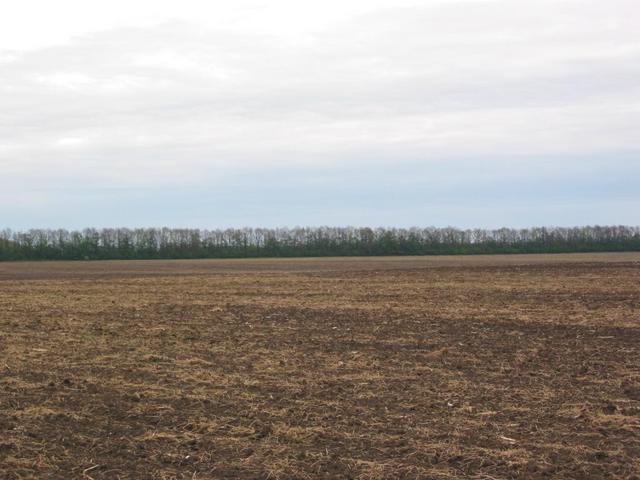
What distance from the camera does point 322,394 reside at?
10016mm

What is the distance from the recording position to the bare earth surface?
279 inches

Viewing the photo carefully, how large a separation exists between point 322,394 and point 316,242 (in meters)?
102

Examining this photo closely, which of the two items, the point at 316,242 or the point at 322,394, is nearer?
the point at 322,394

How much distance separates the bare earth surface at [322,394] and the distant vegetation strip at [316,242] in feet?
277

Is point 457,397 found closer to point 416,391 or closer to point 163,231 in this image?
point 416,391

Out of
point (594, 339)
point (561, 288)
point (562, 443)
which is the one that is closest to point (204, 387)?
point (562, 443)

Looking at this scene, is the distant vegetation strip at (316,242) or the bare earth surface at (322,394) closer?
the bare earth surface at (322,394)

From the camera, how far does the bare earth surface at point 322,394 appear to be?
7.09m

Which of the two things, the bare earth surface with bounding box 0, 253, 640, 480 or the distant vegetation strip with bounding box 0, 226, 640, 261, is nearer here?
the bare earth surface with bounding box 0, 253, 640, 480

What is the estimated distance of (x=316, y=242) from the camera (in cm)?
11156

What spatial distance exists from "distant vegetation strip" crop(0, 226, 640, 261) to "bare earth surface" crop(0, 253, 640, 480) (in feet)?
277

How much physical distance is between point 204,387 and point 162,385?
0.66 meters

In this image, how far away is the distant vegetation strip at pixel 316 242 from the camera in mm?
103125

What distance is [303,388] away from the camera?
1040 centimetres
